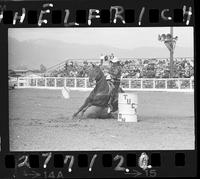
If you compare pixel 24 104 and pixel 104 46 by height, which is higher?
pixel 104 46

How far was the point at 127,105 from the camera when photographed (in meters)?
7.59

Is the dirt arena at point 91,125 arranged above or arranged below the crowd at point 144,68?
below

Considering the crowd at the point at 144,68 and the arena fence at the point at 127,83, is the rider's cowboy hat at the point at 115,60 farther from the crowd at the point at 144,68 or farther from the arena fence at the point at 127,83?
the arena fence at the point at 127,83

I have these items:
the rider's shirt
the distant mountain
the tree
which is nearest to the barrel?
the rider's shirt

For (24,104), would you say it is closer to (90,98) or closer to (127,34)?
(90,98)

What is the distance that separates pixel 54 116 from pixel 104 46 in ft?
3.07

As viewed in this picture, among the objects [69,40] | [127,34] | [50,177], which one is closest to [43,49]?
[69,40]

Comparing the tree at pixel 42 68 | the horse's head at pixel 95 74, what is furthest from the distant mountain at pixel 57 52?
the horse's head at pixel 95 74

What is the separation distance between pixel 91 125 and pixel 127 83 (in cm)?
60

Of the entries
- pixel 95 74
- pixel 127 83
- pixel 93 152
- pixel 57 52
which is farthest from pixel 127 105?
pixel 57 52

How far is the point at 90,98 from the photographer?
766 cm

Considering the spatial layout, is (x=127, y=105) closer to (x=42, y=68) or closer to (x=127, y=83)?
(x=127, y=83)

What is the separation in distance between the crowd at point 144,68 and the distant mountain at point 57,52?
0.22 ft

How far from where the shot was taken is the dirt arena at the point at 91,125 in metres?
7.54
